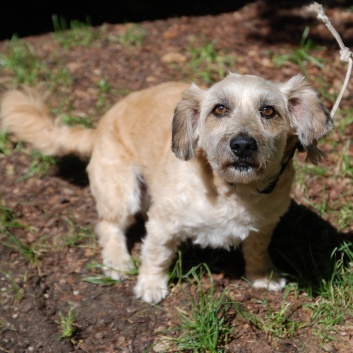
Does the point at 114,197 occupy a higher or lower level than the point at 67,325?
higher

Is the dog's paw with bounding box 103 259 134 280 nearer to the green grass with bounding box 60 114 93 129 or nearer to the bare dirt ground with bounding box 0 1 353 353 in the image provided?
the bare dirt ground with bounding box 0 1 353 353

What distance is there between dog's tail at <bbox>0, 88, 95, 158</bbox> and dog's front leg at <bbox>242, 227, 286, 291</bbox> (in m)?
1.54

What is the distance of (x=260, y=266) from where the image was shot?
4.16 metres

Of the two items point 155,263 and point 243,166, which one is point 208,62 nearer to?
point 155,263

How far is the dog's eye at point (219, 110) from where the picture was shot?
3377 mm

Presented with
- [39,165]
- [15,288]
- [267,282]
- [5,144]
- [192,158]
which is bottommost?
[267,282]

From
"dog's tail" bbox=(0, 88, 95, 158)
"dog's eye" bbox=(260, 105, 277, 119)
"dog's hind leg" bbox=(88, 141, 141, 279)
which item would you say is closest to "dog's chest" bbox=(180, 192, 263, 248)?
"dog's eye" bbox=(260, 105, 277, 119)

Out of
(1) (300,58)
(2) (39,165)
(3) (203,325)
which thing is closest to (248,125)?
(3) (203,325)

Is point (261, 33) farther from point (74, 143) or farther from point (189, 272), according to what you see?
point (189, 272)

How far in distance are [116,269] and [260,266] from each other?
41.3 inches

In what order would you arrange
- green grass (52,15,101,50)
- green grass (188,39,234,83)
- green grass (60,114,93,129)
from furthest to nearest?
green grass (52,15,101,50)
green grass (188,39,234,83)
green grass (60,114,93,129)

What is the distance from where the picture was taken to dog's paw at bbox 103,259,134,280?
4270 millimetres

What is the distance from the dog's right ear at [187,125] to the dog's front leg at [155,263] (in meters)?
0.66

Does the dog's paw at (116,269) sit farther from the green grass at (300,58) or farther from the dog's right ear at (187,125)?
the green grass at (300,58)
